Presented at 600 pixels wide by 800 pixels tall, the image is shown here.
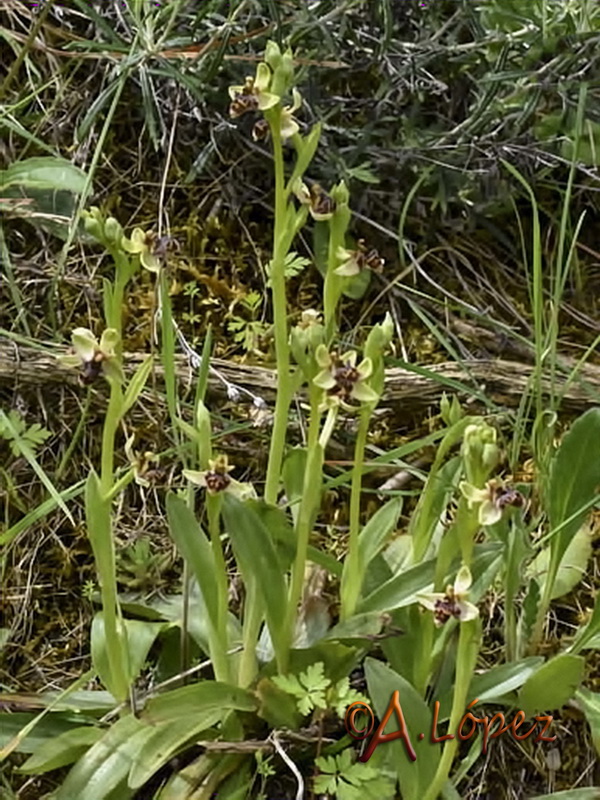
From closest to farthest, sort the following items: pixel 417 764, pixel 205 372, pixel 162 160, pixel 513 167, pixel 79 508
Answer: pixel 417 764 → pixel 205 372 → pixel 79 508 → pixel 513 167 → pixel 162 160

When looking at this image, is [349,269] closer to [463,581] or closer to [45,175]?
[463,581]

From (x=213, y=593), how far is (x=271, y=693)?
13 centimetres

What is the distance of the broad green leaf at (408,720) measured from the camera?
1.19m

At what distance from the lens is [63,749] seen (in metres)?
1.23

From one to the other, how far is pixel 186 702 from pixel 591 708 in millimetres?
492

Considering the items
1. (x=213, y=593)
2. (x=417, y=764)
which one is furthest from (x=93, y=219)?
(x=417, y=764)

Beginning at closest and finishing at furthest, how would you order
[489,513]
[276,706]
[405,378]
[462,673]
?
[489,513] → [462,673] → [276,706] → [405,378]

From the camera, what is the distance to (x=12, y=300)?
170cm

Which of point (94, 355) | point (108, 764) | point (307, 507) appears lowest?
point (108, 764)

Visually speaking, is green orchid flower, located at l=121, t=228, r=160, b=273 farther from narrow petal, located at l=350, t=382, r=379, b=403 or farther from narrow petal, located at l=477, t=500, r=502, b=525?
narrow petal, located at l=477, t=500, r=502, b=525

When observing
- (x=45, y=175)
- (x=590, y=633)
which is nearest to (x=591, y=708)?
(x=590, y=633)

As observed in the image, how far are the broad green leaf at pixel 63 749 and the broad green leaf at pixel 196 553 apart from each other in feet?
0.64

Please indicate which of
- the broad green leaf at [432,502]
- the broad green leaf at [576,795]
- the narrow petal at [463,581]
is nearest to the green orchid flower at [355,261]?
the broad green leaf at [432,502]

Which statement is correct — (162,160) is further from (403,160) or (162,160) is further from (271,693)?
(271,693)
